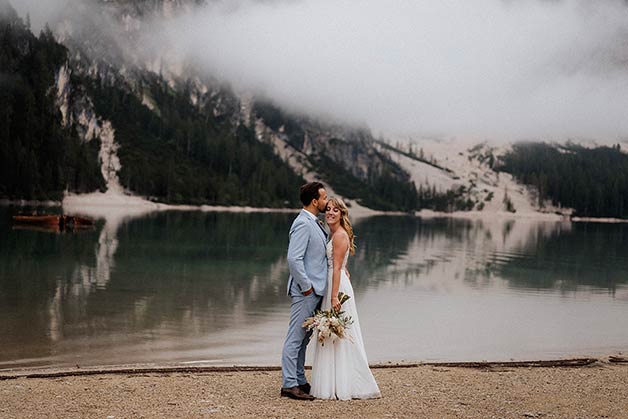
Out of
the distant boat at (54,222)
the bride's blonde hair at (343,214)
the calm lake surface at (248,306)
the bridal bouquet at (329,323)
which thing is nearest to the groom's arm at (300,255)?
the bridal bouquet at (329,323)

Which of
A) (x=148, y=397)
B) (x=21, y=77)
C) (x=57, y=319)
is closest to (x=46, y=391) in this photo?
(x=148, y=397)

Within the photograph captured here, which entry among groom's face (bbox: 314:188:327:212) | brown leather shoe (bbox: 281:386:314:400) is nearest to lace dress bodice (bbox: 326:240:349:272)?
groom's face (bbox: 314:188:327:212)

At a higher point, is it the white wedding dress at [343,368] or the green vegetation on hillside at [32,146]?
the green vegetation on hillside at [32,146]

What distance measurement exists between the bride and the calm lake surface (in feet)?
24.6

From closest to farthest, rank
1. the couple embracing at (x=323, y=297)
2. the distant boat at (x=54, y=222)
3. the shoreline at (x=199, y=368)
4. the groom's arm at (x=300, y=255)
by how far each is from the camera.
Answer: the groom's arm at (x=300, y=255) < the couple embracing at (x=323, y=297) < the shoreline at (x=199, y=368) < the distant boat at (x=54, y=222)

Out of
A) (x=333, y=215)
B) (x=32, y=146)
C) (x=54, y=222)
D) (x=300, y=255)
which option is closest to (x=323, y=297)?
(x=300, y=255)

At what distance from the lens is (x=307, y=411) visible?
10.5 meters

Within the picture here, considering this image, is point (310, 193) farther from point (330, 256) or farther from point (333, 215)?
point (330, 256)

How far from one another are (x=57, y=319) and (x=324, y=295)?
15.8 meters

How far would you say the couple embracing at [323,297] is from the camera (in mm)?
11281

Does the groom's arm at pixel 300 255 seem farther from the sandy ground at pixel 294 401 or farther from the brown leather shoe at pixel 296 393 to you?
the sandy ground at pixel 294 401

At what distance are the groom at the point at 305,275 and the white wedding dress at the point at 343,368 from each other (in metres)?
0.20

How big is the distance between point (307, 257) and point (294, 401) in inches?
95.2

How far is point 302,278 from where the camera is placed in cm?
1116
